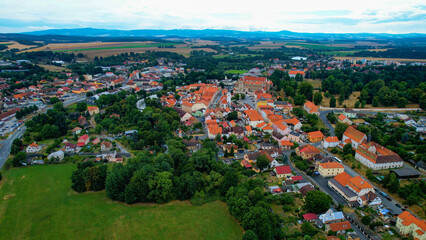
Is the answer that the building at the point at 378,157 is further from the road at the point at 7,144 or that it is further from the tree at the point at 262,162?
the road at the point at 7,144

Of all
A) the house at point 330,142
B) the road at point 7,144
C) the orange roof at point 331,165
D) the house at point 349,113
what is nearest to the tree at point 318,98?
the house at point 349,113

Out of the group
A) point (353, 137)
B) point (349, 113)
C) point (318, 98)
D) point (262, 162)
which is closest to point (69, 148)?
point (262, 162)

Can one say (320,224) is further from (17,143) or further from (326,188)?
(17,143)

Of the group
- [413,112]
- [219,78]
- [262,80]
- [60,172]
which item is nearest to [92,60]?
[219,78]

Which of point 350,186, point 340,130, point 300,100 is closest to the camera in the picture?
point 350,186

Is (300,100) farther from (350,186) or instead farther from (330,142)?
(350,186)

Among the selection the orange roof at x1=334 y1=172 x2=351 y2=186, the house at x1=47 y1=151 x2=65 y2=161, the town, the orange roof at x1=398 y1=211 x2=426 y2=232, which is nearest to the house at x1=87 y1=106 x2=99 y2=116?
the town
